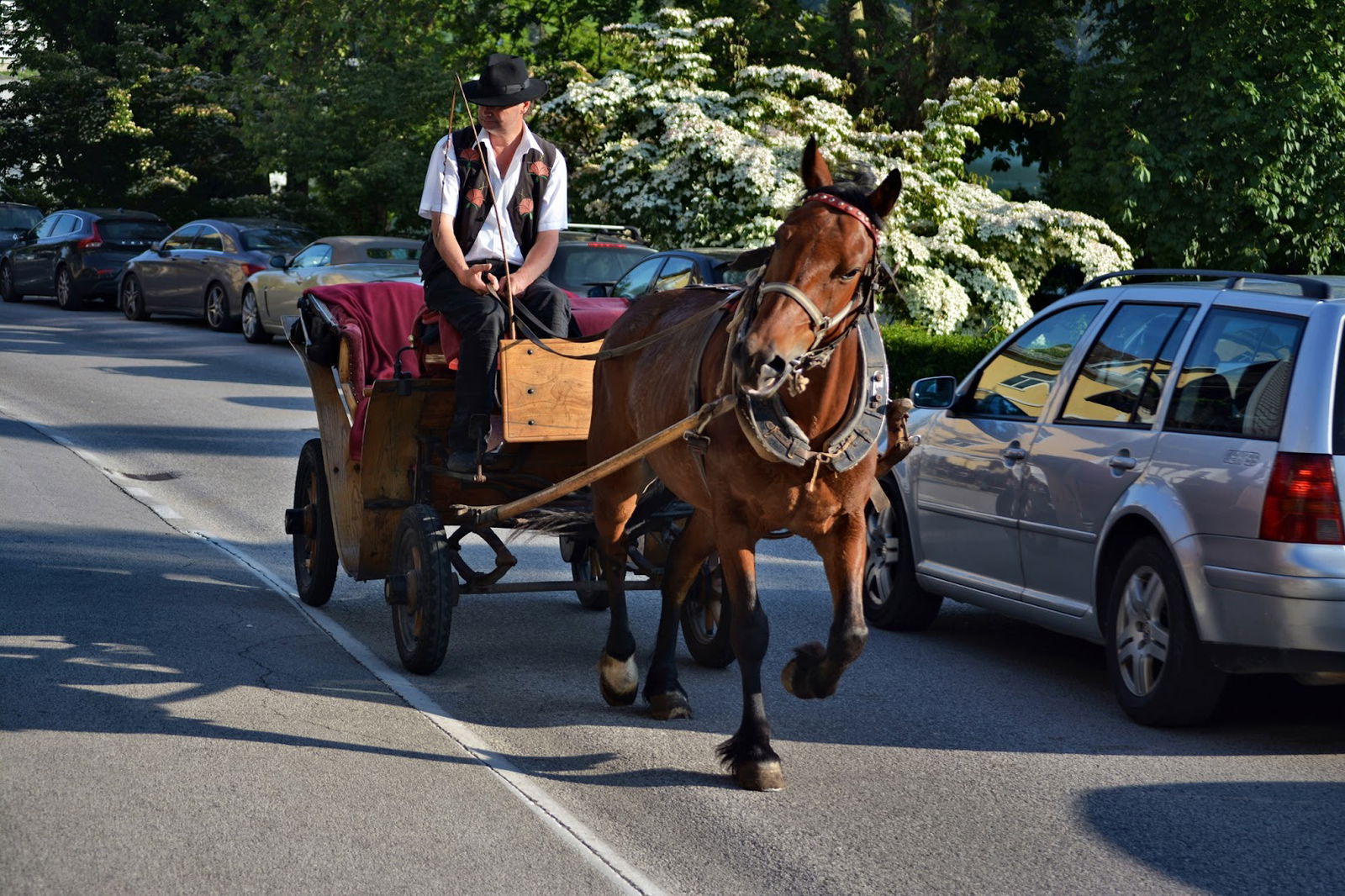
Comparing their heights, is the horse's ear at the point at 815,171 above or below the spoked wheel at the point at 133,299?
above

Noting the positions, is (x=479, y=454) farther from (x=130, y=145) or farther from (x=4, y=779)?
(x=130, y=145)

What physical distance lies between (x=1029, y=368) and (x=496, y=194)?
2681mm

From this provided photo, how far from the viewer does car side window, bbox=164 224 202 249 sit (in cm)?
2803

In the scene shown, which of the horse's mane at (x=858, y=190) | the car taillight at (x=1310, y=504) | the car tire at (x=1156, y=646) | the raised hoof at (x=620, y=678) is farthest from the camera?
the raised hoof at (x=620, y=678)

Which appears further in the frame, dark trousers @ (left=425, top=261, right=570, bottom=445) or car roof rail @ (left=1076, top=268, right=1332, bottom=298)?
dark trousers @ (left=425, top=261, right=570, bottom=445)

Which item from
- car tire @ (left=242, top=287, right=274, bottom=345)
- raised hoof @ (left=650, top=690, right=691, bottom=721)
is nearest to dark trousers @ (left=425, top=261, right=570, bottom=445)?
raised hoof @ (left=650, top=690, right=691, bottom=721)

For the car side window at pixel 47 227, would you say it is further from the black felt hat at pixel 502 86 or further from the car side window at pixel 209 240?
the black felt hat at pixel 502 86

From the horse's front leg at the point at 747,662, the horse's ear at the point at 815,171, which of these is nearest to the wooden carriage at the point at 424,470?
the horse's front leg at the point at 747,662

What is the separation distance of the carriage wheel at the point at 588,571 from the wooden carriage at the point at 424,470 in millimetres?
10

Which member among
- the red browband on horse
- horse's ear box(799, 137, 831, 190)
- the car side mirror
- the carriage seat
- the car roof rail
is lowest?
the car side mirror

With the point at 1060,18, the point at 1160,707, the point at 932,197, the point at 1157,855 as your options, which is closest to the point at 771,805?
the point at 1157,855

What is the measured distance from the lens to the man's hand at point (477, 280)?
7.52 meters

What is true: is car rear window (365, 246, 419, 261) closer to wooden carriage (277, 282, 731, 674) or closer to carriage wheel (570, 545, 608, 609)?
wooden carriage (277, 282, 731, 674)

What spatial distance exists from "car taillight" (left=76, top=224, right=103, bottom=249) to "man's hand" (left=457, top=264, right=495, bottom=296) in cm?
2549
